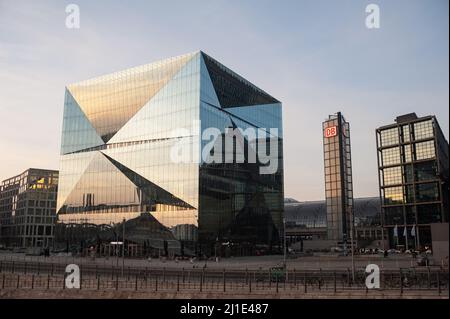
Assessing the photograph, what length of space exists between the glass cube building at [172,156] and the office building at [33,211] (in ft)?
239

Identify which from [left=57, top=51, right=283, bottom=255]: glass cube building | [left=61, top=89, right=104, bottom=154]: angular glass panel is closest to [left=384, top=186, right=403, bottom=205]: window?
[left=57, top=51, right=283, bottom=255]: glass cube building

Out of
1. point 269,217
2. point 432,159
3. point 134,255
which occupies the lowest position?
point 134,255

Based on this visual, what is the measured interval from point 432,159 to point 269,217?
162ft

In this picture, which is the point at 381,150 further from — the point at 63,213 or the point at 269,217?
the point at 63,213

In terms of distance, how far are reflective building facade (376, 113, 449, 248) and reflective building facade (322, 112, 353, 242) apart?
9.82 m

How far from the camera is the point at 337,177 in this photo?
436ft

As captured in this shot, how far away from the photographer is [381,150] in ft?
441

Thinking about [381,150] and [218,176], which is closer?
[218,176]

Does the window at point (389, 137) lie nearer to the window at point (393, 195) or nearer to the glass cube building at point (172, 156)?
the window at point (393, 195)

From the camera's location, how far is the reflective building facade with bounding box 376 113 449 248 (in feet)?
393

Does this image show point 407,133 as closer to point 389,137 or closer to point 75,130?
point 389,137
